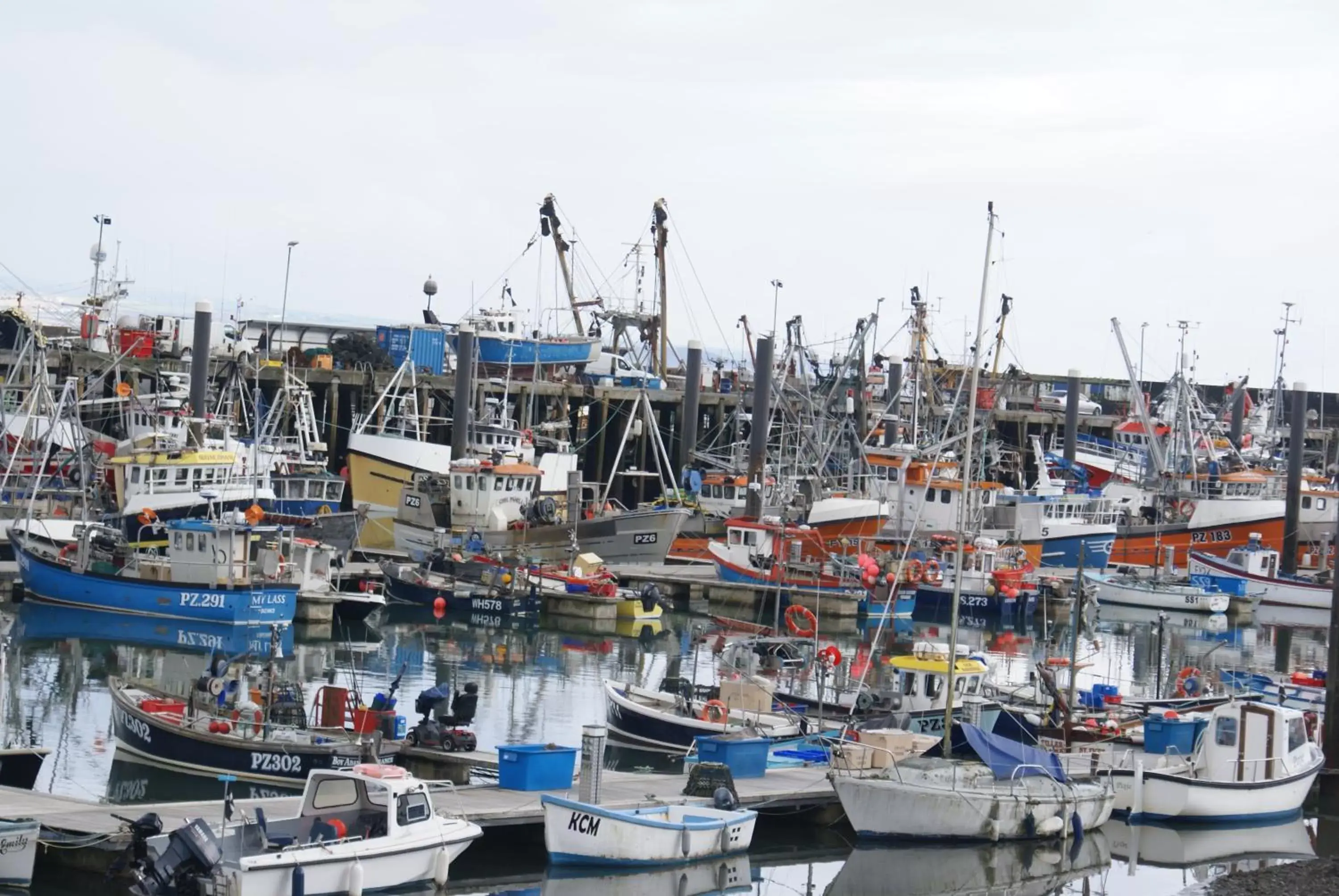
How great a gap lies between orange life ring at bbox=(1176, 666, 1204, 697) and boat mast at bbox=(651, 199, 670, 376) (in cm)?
3424

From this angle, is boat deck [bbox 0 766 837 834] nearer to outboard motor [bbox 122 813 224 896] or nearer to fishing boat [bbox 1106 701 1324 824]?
outboard motor [bbox 122 813 224 896]

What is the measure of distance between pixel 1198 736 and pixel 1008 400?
5439 cm

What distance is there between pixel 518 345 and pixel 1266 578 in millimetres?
26187

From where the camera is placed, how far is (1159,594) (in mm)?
46656

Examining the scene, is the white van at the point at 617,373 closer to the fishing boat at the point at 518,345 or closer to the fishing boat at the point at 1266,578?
the fishing boat at the point at 518,345

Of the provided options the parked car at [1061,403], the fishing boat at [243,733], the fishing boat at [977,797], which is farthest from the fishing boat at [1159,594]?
the fishing boat at [243,733]

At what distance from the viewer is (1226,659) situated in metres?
38.5

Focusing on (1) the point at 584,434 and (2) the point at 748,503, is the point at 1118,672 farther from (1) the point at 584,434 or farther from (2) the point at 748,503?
(1) the point at 584,434

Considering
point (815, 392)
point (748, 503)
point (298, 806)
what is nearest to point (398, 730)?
point (298, 806)

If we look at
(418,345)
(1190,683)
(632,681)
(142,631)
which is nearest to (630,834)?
(1190,683)

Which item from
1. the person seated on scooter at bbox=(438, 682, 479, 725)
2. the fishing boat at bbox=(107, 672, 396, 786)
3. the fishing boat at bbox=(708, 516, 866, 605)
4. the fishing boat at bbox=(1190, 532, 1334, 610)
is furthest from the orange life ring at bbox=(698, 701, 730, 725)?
the fishing boat at bbox=(1190, 532, 1334, 610)

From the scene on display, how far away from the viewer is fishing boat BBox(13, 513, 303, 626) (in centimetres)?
3422

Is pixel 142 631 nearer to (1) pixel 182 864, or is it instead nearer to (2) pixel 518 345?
(1) pixel 182 864

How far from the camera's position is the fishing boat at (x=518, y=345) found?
2435 inches
